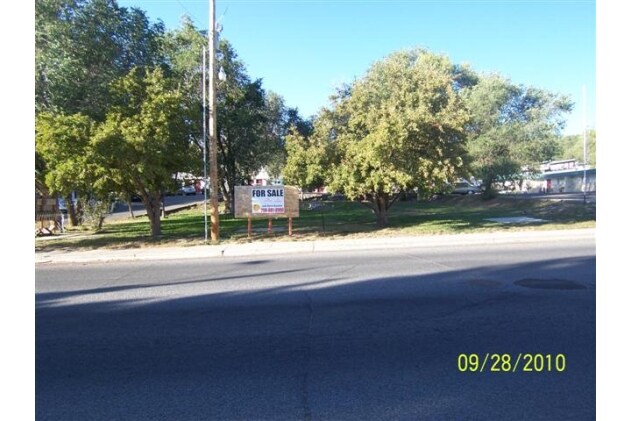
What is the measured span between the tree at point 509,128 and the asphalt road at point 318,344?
2179 cm

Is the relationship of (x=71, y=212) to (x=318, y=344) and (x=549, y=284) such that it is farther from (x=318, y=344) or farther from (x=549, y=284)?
(x=549, y=284)

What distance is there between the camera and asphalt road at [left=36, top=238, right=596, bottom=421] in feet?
10.8

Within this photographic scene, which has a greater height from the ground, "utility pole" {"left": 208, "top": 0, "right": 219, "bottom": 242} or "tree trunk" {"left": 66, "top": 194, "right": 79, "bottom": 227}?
"utility pole" {"left": 208, "top": 0, "right": 219, "bottom": 242}

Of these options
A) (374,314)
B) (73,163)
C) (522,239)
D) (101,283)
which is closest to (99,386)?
(374,314)

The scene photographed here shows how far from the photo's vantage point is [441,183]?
49.4ft

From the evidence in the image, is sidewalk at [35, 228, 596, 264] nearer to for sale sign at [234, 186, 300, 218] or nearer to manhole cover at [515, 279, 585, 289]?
for sale sign at [234, 186, 300, 218]

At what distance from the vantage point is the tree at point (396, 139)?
564 inches

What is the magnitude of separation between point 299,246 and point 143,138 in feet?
19.0

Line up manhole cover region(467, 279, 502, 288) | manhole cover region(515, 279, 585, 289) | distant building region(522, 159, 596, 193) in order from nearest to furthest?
1. manhole cover region(515, 279, 585, 289)
2. manhole cover region(467, 279, 502, 288)
3. distant building region(522, 159, 596, 193)

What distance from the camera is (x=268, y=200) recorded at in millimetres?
15195

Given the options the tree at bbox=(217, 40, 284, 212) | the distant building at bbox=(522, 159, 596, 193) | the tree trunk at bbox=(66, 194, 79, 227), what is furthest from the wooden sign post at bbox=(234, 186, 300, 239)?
the distant building at bbox=(522, 159, 596, 193)

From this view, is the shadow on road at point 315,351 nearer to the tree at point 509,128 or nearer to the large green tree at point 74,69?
the large green tree at point 74,69
